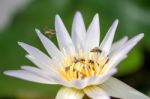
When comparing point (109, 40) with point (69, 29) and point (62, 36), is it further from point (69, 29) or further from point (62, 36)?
point (69, 29)

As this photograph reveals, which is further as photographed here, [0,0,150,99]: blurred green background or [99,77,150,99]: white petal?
[0,0,150,99]: blurred green background

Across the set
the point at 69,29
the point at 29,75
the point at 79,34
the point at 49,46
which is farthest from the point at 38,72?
the point at 69,29

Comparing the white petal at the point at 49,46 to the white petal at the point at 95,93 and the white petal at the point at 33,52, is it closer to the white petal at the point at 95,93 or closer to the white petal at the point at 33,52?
the white petal at the point at 33,52

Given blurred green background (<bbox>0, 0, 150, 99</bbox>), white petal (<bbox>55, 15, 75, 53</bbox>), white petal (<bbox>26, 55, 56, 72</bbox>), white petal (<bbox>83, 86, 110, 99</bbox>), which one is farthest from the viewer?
blurred green background (<bbox>0, 0, 150, 99</bbox>)

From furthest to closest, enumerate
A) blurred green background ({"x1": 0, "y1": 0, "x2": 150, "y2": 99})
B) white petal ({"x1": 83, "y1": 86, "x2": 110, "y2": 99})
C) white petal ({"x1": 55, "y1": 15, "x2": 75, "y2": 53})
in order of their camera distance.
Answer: blurred green background ({"x1": 0, "y1": 0, "x2": 150, "y2": 99}) < white petal ({"x1": 55, "y1": 15, "x2": 75, "y2": 53}) < white petal ({"x1": 83, "y1": 86, "x2": 110, "y2": 99})

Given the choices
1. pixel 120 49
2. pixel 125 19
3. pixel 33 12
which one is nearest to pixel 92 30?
pixel 120 49

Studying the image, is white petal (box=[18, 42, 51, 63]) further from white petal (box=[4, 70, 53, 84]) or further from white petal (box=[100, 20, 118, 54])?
white petal (box=[100, 20, 118, 54])

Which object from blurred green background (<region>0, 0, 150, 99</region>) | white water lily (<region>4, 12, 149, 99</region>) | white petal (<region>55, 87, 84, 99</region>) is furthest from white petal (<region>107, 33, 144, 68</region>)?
blurred green background (<region>0, 0, 150, 99</region>)

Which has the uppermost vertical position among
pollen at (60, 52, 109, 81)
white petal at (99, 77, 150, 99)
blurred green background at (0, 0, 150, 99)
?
blurred green background at (0, 0, 150, 99)
